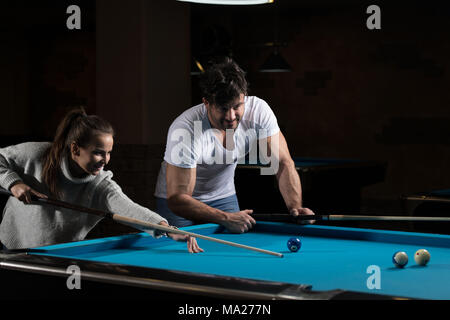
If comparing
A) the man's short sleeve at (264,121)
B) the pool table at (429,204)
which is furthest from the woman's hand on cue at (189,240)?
the pool table at (429,204)

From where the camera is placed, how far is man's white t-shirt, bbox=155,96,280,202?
314 centimetres

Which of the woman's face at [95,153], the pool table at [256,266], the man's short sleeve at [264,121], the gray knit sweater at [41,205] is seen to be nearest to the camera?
the pool table at [256,266]

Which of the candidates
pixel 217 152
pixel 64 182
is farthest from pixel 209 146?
pixel 64 182

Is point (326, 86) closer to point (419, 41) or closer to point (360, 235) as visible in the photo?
point (419, 41)

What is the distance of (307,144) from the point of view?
863 cm

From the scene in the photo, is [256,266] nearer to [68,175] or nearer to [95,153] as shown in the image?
[95,153]

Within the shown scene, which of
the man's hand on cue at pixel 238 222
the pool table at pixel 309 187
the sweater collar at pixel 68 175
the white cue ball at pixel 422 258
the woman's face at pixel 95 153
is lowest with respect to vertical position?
the pool table at pixel 309 187

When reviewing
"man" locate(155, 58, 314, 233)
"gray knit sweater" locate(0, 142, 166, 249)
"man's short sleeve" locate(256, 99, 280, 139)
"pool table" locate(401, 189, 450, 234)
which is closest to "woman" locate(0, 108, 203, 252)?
"gray knit sweater" locate(0, 142, 166, 249)

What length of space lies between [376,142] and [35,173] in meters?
6.01

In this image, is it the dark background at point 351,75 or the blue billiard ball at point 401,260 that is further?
the dark background at point 351,75

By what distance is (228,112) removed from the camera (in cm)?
307

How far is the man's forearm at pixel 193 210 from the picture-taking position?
297 cm

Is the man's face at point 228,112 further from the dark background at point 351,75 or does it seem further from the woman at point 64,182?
the dark background at point 351,75

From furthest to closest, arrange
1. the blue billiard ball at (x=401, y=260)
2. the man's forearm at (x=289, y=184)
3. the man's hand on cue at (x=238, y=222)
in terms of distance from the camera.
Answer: the man's forearm at (x=289, y=184), the man's hand on cue at (x=238, y=222), the blue billiard ball at (x=401, y=260)
